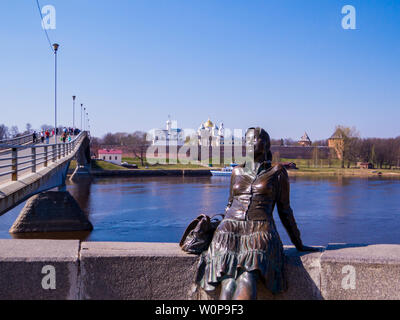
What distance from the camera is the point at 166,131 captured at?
102m

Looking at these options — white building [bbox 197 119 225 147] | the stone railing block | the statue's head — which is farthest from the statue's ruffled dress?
white building [bbox 197 119 225 147]

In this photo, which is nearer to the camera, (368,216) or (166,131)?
(368,216)

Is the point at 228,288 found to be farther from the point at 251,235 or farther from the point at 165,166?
the point at 165,166

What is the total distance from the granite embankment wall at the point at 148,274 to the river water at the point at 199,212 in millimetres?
14543

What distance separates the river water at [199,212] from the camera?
2036 centimetres

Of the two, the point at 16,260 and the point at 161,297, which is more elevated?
the point at 16,260

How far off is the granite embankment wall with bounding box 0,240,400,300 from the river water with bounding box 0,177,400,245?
14.5 meters

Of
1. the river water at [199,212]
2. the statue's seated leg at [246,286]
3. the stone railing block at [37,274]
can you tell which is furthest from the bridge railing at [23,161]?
the statue's seated leg at [246,286]

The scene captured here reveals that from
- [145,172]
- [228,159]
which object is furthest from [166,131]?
[145,172]

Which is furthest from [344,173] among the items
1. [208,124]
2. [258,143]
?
[258,143]

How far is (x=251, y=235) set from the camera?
3215mm

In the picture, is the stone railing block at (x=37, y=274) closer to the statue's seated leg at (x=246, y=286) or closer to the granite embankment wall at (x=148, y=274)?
the granite embankment wall at (x=148, y=274)
